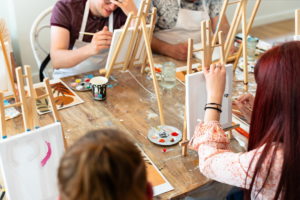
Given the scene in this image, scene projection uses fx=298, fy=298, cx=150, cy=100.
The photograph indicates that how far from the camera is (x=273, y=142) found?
2.81 feet

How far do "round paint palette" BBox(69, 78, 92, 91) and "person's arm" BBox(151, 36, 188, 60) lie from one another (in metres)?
0.64

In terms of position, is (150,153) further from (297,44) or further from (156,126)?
(297,44)

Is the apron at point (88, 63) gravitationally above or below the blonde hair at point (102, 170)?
below

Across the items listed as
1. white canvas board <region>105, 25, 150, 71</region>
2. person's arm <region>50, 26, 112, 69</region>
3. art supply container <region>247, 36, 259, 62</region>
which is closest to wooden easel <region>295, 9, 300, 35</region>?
art supply container <region>247, 36, 259, 62</region>

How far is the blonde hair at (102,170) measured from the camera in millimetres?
452

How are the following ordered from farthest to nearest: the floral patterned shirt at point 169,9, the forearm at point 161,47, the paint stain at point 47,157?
1. the floral patterned shirt at point 169,9
2. the forearm at point 161,47
3. the paint stain at point 47,157

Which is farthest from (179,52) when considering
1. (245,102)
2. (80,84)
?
(245,102)

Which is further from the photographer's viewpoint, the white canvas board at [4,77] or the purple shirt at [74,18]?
the purple shirt at [74,18]

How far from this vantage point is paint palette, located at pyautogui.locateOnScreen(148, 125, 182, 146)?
125cm

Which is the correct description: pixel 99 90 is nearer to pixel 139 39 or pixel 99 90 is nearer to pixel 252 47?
pixel 139 39

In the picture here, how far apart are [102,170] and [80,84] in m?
1.27

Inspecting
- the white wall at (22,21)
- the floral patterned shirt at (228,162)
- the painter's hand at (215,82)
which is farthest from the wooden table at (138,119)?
the white wall at (22,21)

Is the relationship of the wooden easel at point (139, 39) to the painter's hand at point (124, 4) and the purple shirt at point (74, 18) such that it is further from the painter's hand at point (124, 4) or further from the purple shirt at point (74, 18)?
A: the purple shirt at point (74, 18)

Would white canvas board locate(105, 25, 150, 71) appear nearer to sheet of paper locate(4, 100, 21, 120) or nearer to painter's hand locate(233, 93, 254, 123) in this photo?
sheet of paper locate(4, 100, 21, 120)
